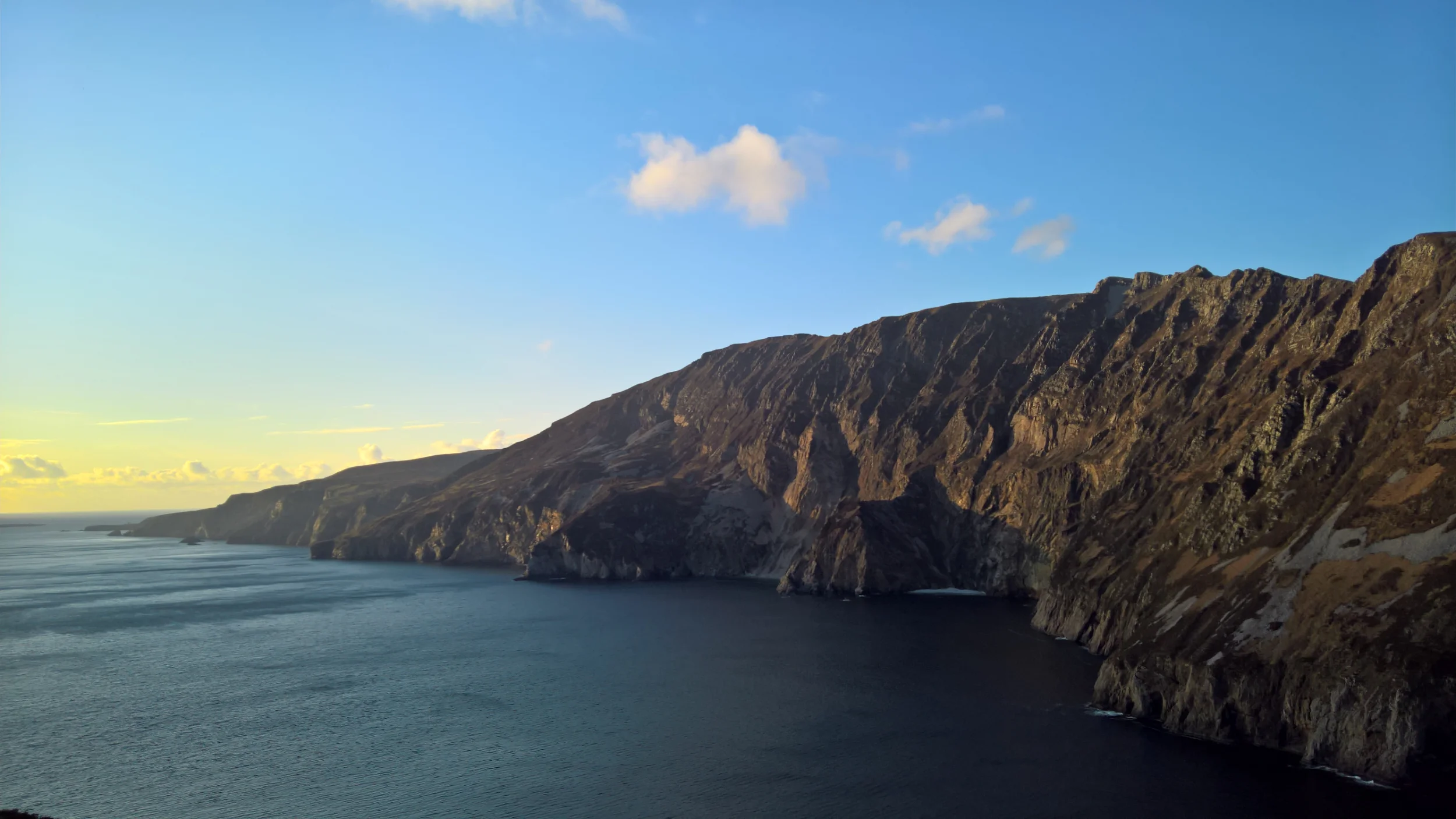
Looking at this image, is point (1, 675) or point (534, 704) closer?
point (534, 704)

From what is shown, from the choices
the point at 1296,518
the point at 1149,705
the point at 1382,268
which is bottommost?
the point at 1149,705

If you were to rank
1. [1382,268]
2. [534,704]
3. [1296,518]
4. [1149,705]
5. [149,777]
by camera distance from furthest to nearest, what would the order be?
[1382,268]
[534,704]
[1296,518]
[1149,705]
[149,777]

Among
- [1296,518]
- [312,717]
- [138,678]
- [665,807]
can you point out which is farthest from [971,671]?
[138,678]

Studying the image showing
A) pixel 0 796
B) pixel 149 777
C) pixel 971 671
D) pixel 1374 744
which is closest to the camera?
pixel 1374 744

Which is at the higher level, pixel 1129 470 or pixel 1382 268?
pixel 1382 268

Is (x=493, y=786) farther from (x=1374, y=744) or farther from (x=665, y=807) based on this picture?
(x=1374, y=744)

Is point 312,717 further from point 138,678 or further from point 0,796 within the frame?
point 138,678

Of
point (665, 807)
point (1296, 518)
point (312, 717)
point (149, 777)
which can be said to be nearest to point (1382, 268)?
point (1296, 518)
